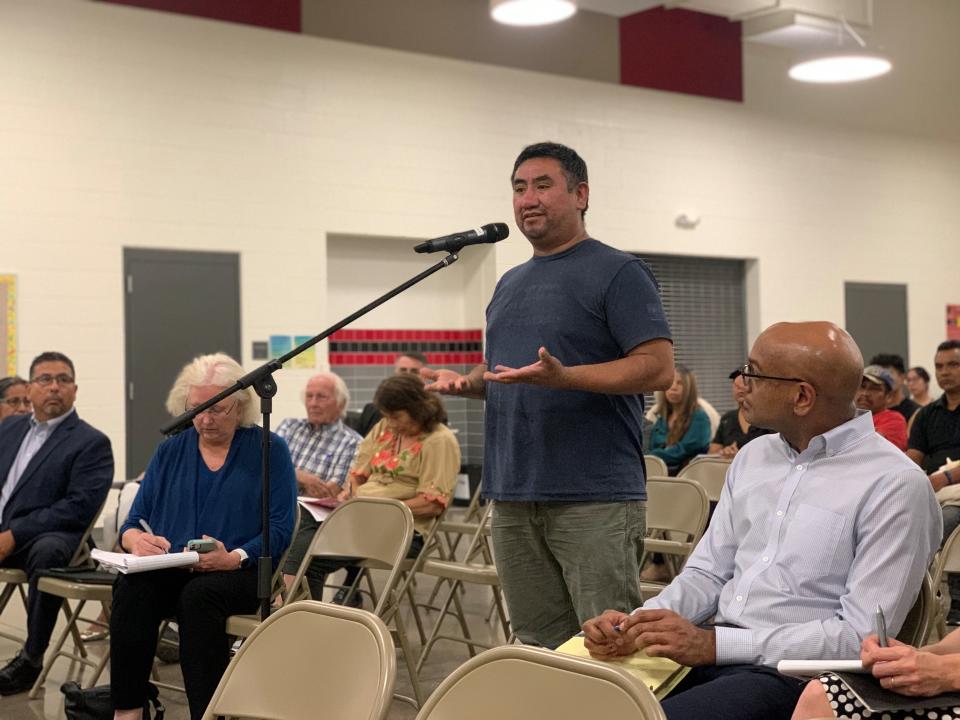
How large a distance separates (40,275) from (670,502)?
459cm

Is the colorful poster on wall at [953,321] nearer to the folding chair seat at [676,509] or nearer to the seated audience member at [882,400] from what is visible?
the seated audience member at [882,400]

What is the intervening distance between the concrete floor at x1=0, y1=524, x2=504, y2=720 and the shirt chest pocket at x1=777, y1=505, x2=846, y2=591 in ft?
6.94

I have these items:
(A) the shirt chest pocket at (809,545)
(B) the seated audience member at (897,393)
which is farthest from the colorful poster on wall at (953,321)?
(A) the shirt chest pocket at (809,545)

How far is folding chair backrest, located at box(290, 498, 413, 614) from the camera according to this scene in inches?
161

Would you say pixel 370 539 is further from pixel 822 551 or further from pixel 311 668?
pixel 822 551

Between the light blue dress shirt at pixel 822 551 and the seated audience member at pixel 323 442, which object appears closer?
the light blue dress shirt at pixel 822 551

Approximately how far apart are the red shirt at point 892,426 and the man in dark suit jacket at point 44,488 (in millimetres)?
3941

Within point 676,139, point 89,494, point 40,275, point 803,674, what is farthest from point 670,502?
point 676,139

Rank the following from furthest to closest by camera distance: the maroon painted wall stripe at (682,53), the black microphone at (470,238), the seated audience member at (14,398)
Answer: the maroon painted wall stripe at (682,53)
the seated audience member at (14,398)
the black microphone at (470,238)

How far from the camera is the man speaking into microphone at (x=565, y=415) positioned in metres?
2.74

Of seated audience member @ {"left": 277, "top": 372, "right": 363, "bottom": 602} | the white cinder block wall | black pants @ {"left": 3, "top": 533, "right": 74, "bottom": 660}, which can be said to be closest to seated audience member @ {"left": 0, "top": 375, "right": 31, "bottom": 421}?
the white cinder block wall

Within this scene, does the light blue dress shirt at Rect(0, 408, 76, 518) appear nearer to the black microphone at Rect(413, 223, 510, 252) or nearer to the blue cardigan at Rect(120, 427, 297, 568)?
the blue cardigan at Rect(120, 427, 297, 568)

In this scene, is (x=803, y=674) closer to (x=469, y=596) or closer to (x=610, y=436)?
(x=610, y=436)

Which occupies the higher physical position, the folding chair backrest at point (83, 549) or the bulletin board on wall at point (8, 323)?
the bulletin board on wall at point (8, 323)
